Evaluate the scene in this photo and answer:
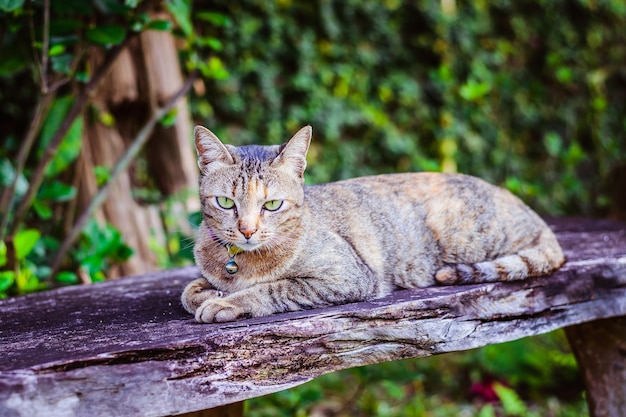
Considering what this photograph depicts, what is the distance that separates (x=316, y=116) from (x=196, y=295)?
346 cm

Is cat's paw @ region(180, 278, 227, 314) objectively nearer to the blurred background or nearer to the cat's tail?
the blurred background

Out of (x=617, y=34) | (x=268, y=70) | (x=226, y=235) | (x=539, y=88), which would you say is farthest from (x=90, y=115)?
(x=617, y=34)

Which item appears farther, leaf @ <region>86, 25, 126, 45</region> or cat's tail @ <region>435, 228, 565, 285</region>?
leaf @ <region>86, 25, 126, 45</region>

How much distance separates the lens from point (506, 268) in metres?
2.70

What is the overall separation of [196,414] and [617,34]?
6791 mm

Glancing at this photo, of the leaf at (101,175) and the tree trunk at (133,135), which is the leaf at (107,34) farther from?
the tree trunk at (133,135)

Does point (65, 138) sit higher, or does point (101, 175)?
point (65, 138)

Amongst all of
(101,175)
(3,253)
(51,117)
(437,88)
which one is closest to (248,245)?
(3,253)

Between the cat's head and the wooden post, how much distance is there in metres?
1.83

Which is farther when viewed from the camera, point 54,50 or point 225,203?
point 54,50

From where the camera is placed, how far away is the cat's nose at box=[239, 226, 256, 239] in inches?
94.6

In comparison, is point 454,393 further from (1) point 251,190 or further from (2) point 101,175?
(1) point 251,190

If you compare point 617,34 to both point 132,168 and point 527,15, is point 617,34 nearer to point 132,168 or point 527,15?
point 527,15

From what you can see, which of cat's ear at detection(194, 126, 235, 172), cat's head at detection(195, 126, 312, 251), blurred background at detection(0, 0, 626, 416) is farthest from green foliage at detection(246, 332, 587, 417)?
cat's ear at detection(194, 126, 235, 172)
